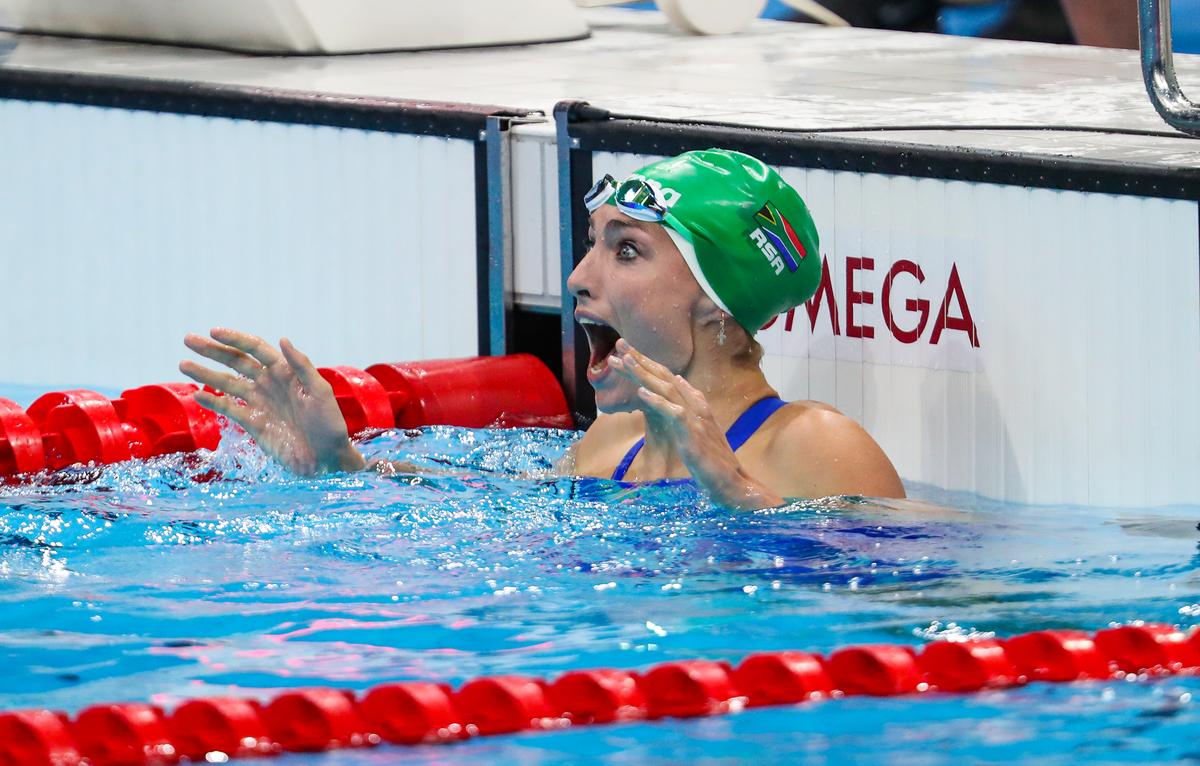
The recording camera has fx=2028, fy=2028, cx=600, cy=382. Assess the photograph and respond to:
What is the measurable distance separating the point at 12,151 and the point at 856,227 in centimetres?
298

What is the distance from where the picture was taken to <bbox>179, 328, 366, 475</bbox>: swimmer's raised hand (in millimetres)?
3764

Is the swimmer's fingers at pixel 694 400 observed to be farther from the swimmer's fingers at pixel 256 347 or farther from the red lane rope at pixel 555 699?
the swimmer's fingers at pixel 256 347

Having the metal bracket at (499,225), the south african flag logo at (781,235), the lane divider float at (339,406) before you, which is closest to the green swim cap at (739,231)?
the south african flag logo at (781,235)

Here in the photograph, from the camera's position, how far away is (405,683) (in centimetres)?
275

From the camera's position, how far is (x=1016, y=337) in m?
4.29

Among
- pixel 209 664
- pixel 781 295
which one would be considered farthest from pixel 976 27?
pixel 209 664

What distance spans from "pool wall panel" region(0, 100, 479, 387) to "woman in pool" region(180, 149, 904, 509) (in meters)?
1.63

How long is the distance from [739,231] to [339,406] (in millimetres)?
1179

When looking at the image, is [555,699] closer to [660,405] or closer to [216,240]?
[660,405]

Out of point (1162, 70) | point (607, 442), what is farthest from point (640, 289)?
point (1162, 70)

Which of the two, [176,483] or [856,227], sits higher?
[856,227]

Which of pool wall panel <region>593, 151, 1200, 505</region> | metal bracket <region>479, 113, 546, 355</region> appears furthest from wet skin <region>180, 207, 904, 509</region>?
metal bracket <region>479, 113, 546, 355</region>

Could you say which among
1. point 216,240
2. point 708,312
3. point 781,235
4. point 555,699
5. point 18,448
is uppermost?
point 781,235

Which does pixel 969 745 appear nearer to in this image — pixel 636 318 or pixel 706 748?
pixel 706 748
